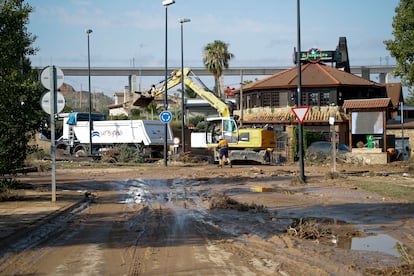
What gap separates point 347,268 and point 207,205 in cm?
763

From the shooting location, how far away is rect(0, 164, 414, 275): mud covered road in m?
7.78

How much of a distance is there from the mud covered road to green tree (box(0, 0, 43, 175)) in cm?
196

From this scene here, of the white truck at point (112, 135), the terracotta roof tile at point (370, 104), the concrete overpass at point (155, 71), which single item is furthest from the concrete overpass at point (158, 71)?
the terracotta roof tile at point (370, 104)

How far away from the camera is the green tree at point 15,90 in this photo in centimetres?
1383

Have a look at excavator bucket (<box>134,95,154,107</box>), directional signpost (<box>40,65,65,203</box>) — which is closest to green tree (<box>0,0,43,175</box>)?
directional signpost (<box>40,65,65,203</box>)

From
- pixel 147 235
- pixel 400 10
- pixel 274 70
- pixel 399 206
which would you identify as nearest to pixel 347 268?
pixel 147 235

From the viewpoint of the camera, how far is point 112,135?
40.3 meters

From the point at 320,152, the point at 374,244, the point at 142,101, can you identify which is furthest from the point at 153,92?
the point at 374,244

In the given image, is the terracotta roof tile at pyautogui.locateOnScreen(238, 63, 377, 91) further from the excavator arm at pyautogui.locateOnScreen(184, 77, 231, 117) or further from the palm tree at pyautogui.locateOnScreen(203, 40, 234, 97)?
the excavator arm at pyautogui.locateOnScreen(184, 77, 231, 117)

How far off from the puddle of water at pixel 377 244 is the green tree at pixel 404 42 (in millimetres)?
13432

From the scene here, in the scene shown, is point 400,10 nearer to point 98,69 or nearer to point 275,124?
point 275,124

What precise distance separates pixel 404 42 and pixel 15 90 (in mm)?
15594

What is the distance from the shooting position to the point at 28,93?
15023 mm

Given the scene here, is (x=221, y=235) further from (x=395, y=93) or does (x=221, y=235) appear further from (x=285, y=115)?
(x=395, y=93)
